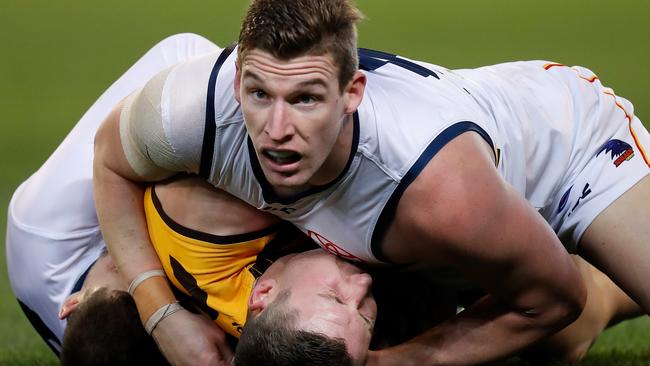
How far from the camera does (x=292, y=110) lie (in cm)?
319

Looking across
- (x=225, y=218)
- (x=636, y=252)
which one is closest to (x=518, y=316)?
(x=636, y=252)

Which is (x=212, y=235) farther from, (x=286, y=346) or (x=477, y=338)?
(x=477, y=338)

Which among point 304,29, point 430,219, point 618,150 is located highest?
point 304,29

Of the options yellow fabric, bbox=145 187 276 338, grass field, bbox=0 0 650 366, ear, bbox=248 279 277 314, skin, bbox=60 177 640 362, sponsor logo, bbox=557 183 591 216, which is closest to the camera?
skin, bbox=60 177 640 362

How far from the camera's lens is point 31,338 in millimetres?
5051

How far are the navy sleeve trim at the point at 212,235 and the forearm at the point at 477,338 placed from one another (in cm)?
54

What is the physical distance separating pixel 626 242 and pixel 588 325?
0.63m

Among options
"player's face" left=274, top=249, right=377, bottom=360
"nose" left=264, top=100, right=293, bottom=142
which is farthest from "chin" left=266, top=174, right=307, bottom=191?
"player's face" left=274, top=249, right=377, bottom=360

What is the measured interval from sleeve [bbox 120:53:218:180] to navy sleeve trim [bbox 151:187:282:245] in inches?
8.5

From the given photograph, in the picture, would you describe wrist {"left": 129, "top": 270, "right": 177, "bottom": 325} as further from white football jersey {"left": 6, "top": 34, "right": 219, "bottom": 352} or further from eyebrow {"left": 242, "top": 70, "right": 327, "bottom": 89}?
eyebrow {"left": 242, "top": 70, "right": 327, "bottom": 89}

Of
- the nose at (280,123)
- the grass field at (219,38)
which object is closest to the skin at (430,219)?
the nose at (280,123)

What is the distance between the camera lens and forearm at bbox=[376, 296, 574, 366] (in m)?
3.67

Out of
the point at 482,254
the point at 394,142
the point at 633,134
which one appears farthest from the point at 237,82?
the point at 633,134

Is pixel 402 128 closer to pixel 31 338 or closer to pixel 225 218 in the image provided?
pixel 225 218
